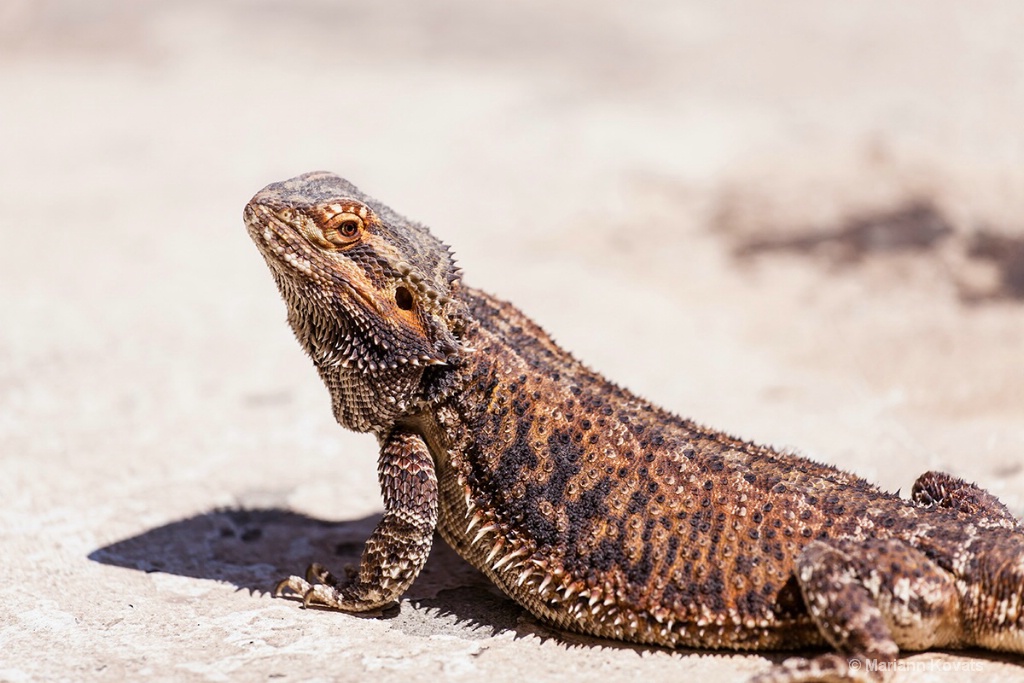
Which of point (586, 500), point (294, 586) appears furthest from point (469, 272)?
point (586, 500)

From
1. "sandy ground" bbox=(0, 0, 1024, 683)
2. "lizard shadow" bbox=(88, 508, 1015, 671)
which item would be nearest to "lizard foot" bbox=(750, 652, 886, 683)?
"sandy ground" bbox=(0, 0, 1024, 683)

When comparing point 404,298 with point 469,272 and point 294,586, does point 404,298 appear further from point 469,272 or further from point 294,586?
point 469,272

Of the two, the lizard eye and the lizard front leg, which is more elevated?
the lizard eye

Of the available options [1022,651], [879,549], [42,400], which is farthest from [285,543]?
[1022,651]

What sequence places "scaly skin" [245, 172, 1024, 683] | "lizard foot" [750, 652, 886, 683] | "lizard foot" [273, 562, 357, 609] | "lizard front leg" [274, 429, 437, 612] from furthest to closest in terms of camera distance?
"lizard foot" [273, 562, 357, 609]
"lizard front leg" [274, 429, 437, 612]
"scaly skin" [245, 172, 1024, 683]
"lizard foot" [750, 652, 886, 683]

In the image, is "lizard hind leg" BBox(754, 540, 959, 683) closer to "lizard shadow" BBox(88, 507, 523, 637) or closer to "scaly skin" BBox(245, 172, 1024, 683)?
"scaly skin" BBox(245, 172, 1024, 683)

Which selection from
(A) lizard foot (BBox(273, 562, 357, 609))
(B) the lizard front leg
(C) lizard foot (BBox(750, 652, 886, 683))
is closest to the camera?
(C) lizard foot (BBox(750, 652, 886, 683))

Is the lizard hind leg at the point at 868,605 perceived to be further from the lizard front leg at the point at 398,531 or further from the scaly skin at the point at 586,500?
the lizard front leg at the point at 398,531

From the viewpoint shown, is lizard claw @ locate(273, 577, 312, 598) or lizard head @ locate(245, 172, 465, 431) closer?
lizard head @ locate(245, 172, 465, 431)
